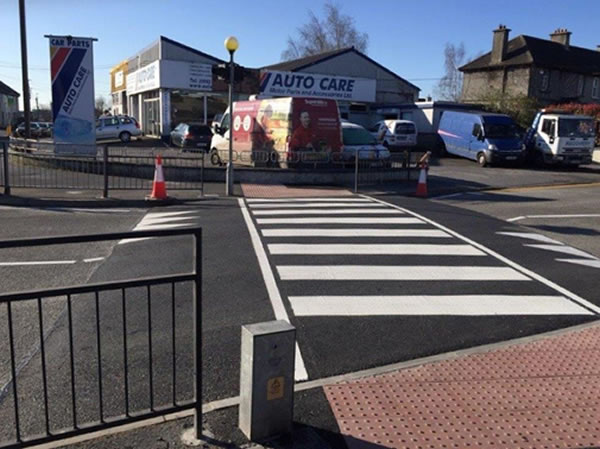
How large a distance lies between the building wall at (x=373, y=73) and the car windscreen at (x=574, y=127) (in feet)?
67.4

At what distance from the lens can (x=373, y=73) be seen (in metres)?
45.1

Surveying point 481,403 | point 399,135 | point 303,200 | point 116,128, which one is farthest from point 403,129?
point 481,403

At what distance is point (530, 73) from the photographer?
44031 millimetres

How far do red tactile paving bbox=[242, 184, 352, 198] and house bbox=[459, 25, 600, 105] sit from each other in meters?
31.7

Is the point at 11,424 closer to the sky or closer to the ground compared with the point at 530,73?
closer to the ground

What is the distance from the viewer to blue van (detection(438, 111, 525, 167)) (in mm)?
26719

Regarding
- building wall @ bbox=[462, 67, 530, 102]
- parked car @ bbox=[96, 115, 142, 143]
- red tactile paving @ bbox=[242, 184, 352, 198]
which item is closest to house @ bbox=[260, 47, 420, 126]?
building wall @ bbox=[462, 67, 530, 102]

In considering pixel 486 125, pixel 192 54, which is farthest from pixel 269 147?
pixel 192 54

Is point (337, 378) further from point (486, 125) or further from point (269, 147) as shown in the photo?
point (486, 125)

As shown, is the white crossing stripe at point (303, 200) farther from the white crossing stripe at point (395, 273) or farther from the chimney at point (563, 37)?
the chimney at point (563, 37)

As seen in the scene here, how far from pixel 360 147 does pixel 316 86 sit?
22.1m

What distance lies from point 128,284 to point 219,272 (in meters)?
3.84

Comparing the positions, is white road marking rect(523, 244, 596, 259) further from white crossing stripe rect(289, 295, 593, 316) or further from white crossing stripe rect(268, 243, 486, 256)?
white crossing stripe rect(289, 295, 593, 316)

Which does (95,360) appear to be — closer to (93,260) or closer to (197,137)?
(93,260)
